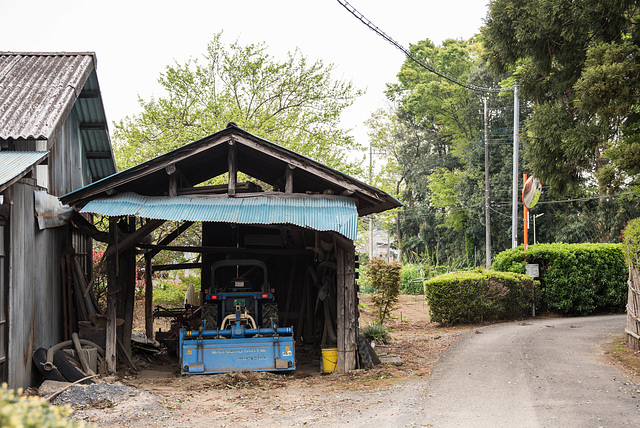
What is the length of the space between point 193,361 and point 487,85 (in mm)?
33610

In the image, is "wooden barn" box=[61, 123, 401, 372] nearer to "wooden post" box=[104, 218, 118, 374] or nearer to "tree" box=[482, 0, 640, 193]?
"wooden post" box=[104, 218, 118, 374]

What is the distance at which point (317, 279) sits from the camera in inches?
542

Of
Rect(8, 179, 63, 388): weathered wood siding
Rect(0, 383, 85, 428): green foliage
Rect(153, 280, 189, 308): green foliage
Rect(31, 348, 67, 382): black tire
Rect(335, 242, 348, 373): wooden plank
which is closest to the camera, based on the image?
Rect(0, 383, 85, 428): green foliage

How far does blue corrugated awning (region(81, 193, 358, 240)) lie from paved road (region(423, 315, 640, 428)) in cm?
304

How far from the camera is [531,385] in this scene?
8883 mm

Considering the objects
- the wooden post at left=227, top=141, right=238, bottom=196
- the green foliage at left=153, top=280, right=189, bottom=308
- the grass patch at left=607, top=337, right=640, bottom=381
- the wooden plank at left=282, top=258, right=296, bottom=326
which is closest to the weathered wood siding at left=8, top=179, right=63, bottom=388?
the wooden post at left=227, top=141, right=238, bottom=196

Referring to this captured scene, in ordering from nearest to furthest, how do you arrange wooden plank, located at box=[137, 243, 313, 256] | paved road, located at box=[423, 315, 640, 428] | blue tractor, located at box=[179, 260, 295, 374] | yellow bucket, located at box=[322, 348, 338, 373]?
paved road, located at box=[423, 315, 640, 428], blue tractor, located at box=[179, 260, 295, 374], yellow bucket, located at box=[322, 348, 338, 373], wooden plank, located at box=[137, 243, 313, 256]

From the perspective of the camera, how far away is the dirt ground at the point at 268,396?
7.43 m

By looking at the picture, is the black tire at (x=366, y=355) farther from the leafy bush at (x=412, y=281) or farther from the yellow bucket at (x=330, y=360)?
the leafy bush at (x=412, y=281)

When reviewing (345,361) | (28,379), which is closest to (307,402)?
(345,361)

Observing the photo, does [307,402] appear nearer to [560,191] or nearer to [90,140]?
[560,191]

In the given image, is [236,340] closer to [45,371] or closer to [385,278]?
[45,371]

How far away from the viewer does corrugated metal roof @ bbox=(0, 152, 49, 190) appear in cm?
727

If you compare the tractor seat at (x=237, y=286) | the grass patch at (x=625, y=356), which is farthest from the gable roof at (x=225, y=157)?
the grass patch at (x=625, y=356)
